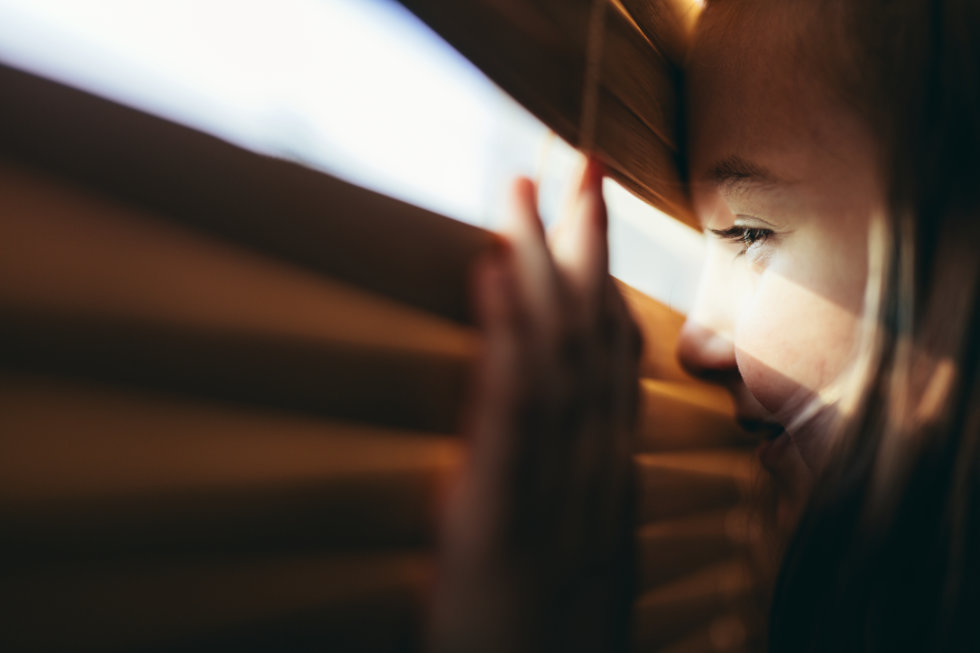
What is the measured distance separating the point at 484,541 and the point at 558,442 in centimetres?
12

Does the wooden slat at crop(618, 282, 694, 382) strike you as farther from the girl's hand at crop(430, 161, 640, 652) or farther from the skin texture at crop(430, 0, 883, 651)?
the girl's hand at crop(430, 161, 640, 652)

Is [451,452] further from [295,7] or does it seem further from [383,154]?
[295,7]

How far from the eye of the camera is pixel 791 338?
69cm

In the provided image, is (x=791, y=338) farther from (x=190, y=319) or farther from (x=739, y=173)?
(x=190, y=319)

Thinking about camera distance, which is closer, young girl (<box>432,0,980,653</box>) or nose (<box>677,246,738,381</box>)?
young girl (<box>432,0,980,653</box>)

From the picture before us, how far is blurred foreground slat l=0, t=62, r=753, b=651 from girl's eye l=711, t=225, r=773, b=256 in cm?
42

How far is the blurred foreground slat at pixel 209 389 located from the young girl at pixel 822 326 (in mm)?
81

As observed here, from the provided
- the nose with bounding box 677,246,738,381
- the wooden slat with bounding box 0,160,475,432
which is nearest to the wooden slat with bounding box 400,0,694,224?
the nose with bounding box 677,246,738,381

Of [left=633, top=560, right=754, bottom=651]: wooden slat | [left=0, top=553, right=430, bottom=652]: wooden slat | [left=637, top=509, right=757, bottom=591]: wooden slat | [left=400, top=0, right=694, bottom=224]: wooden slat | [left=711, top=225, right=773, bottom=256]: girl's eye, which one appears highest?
[left=400, top=0, right=694, bottom=224]: wooden slat

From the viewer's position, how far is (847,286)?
665mm

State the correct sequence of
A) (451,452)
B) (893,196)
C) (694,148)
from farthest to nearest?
(694,148)
(893,196)
(451,452)

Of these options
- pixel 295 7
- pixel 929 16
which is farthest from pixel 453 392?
pixel 929 16

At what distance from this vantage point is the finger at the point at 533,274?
0.51m

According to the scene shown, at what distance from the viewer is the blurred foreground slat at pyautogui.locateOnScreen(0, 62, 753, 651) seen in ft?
1.02
